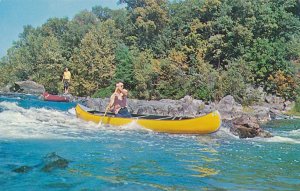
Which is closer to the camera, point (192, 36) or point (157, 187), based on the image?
point (157, 187)

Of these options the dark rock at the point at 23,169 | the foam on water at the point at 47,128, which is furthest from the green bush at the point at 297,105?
the dark rock at the point at 23,169

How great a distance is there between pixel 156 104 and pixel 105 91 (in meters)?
14.9

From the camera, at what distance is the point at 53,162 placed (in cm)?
1008

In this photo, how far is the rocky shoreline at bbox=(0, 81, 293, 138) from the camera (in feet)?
57.9

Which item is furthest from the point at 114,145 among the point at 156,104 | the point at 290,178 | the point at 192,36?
the point at 192,36

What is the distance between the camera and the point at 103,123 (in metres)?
19.2

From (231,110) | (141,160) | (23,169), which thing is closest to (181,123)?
(141,160)

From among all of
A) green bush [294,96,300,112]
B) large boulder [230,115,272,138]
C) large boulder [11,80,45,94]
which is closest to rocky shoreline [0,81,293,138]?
large boulder [230,115,272,138]

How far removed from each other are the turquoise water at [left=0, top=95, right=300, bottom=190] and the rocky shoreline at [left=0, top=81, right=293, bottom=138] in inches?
30.0

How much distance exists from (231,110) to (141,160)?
718 inches

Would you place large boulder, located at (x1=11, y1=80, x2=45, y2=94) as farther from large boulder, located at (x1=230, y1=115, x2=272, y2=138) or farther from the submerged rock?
the submerged rock

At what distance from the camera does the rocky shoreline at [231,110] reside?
695 inches

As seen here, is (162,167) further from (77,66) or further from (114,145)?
(77,66)

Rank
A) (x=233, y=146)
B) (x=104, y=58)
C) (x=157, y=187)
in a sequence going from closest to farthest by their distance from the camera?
1. (x=157, y=187)
2. (x=233, y=146)
3. (x=104, y=58)
